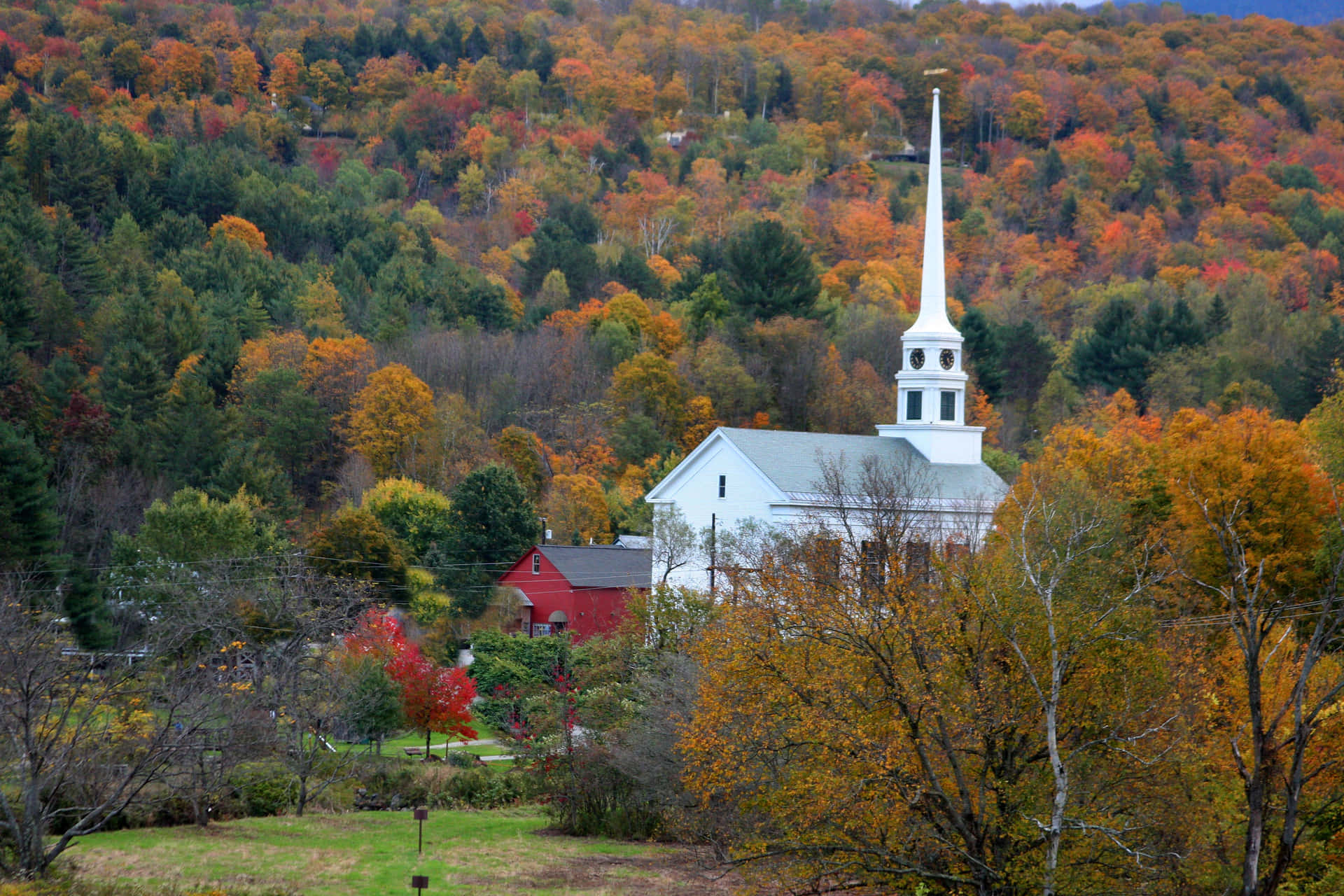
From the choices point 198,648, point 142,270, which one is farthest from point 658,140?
point 198,648

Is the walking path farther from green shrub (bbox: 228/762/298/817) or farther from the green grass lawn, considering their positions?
green shrub (bbox: 228/762/298/817)

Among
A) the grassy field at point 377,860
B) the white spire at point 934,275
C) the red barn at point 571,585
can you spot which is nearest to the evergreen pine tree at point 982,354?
the white spire at point 934,275

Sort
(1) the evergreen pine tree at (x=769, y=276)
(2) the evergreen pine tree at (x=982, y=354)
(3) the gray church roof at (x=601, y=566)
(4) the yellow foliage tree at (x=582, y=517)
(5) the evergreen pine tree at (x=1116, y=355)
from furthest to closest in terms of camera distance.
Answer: (5) the evergreen pine tree at (x=1116, y=355) → (1) the evergreen pine tree at (x=769, y=276) → (2) the evergreen pine tree at (x=982, y=354) → (4) the yellow foliage tree at (x=582, y=517) → (3) the gray church roof at (x=601, y=566)

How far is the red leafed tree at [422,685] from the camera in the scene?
40.2 m

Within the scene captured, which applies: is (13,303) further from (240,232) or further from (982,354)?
(982,354)

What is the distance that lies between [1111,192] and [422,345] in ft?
239

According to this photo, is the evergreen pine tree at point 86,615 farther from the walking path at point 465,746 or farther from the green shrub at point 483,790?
the green shrub at point 483,790

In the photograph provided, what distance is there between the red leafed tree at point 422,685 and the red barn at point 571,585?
1151cm

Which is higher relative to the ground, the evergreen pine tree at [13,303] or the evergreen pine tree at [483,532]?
the evergreen pine tree at [13,303]

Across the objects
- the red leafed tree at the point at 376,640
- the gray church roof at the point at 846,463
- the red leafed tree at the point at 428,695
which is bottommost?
the red leafed tree at the point at 428,695

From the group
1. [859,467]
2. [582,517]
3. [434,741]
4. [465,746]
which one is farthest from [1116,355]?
[465,746]

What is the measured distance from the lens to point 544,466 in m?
70.7

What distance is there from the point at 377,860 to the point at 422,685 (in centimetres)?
1079

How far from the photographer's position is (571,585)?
54344mm
